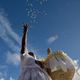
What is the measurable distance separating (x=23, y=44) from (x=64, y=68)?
6.16 ft

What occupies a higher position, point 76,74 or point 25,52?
point 25,52

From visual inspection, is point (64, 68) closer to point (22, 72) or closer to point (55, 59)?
point (55, 59)

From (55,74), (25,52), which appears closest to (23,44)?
(25,52)

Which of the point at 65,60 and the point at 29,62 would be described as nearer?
the point at 29,62

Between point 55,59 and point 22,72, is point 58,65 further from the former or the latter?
point 22,72

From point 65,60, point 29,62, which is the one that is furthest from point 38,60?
point 65,60

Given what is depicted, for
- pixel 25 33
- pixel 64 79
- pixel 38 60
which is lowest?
pixel 64 79

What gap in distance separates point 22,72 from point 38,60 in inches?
32.9

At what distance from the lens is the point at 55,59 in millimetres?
10461

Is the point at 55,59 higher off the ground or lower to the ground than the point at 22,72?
Result: higher

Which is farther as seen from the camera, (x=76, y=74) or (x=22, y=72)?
(x=76, y=74)

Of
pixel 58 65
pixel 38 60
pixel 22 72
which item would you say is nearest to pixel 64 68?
pixel 58 65

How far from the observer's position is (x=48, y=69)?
1021 centimetres

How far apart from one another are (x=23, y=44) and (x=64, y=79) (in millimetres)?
2155
